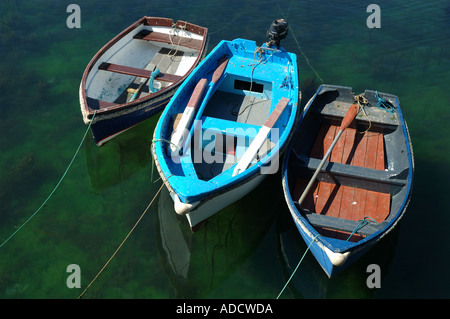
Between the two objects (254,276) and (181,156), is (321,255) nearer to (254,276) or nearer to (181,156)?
(254,276)

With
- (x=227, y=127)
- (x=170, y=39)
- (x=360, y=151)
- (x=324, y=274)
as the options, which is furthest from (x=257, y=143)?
(x=170, y=39)

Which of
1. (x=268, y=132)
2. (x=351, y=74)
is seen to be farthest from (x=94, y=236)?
(x=351, y=74)

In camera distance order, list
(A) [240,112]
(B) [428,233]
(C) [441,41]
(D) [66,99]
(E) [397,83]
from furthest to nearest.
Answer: (C) [441,41] → (E) [397,83] → (D) [66,99] → (A) [240,112] → (B) [428,233]

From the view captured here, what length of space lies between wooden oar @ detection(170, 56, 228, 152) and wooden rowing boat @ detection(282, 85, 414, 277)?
3192 mm

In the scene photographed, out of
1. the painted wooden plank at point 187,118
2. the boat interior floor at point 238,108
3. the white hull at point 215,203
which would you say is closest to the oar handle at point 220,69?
the painted wooden plank at point 187,118

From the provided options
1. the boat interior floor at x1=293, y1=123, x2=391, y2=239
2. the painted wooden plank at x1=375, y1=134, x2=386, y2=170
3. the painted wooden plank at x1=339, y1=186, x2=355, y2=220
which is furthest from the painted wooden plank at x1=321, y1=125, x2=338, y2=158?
the painted wooden plank at x1=339, y1=186, x2=355, y2=220

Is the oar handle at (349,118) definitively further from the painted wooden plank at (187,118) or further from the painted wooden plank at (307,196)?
the painted wooden plank at (187,118)

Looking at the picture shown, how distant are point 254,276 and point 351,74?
11.7m

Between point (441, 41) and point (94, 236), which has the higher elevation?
point (441, 41)

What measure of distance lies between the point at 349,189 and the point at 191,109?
545 cm

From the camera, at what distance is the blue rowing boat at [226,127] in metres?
10.8

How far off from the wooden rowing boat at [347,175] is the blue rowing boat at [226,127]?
38.4 inches

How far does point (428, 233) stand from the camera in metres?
12.4
